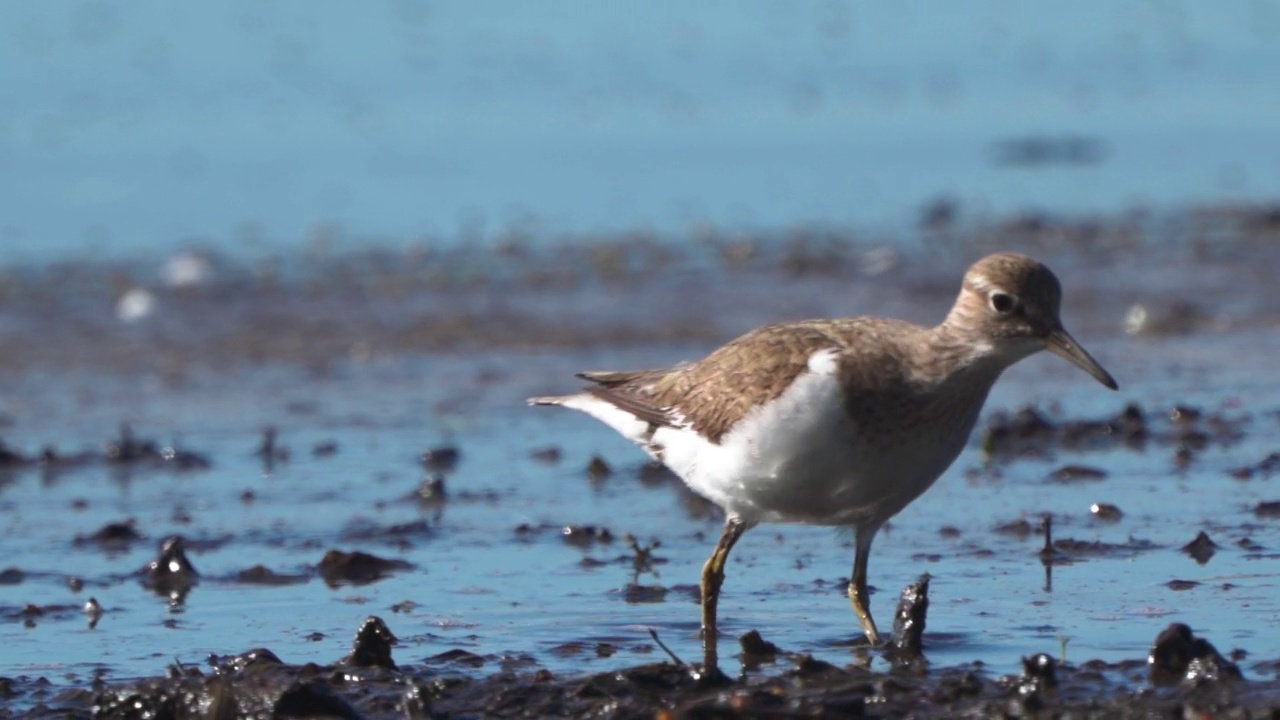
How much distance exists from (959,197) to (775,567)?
7827 millimetres

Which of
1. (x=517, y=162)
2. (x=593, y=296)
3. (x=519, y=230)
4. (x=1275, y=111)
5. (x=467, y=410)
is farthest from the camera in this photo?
(x=1275, y=111)

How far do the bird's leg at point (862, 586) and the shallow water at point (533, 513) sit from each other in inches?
3.9

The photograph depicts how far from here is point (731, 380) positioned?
5949 mm

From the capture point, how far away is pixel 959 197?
14.1 metres

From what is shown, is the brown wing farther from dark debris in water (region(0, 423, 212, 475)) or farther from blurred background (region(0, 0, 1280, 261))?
blurred background (region(0, 0, 1280, 261))

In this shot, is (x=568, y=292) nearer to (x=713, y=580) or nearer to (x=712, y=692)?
(x=713, y=580)

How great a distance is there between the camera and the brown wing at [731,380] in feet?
18.8

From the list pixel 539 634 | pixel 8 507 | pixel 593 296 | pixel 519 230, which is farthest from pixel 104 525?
pixel 519 230

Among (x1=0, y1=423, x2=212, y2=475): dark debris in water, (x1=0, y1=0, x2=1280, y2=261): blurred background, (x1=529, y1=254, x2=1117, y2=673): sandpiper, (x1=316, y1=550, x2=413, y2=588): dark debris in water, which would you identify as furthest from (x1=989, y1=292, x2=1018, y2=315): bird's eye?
(x1=0, y1=0, x2=1280, y2=261): blurred background

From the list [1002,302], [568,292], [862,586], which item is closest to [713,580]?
[862,586]

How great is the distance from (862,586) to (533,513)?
193 cm

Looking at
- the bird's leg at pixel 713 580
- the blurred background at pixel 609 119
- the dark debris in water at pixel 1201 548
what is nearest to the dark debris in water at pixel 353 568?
the bird's leg at pixel 713 580

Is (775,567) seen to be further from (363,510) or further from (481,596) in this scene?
(363,510)

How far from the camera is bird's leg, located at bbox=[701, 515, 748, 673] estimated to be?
5656mm
